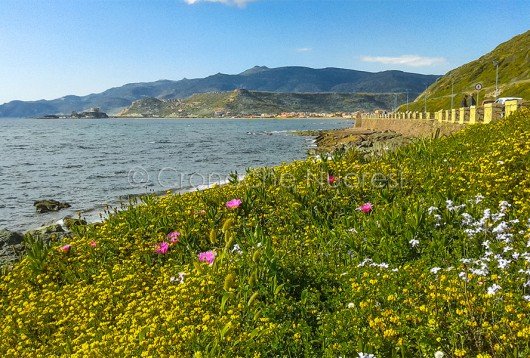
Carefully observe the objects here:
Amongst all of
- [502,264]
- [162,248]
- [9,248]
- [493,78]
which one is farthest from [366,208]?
[493,78]

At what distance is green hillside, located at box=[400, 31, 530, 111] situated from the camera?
11028cm

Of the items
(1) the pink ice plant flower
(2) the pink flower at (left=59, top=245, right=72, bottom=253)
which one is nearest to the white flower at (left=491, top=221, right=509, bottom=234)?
(1) the pink ice plant flower

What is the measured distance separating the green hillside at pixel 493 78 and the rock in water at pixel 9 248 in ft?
315

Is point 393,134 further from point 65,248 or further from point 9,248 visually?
point 65,248

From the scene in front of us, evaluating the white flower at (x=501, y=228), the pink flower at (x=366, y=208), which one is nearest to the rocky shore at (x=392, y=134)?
the pink flower at (x=366, y=208)

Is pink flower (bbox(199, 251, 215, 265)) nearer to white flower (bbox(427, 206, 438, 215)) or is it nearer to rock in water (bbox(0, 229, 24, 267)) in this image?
white flower (bbox(427, 206, 438, 215))

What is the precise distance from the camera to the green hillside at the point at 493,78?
110281mm

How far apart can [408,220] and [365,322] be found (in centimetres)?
302

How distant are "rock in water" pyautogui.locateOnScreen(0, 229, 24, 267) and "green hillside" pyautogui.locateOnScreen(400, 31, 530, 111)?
3785 inches

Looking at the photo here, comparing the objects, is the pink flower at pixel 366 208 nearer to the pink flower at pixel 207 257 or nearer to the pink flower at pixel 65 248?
the pink flower at pixel 207 257

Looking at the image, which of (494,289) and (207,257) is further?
(207,257)

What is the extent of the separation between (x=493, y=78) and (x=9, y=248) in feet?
493

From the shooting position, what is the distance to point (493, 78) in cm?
13775

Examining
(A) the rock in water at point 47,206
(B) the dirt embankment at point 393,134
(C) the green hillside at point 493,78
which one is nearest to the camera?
(A) the rock in water at point 47,206
